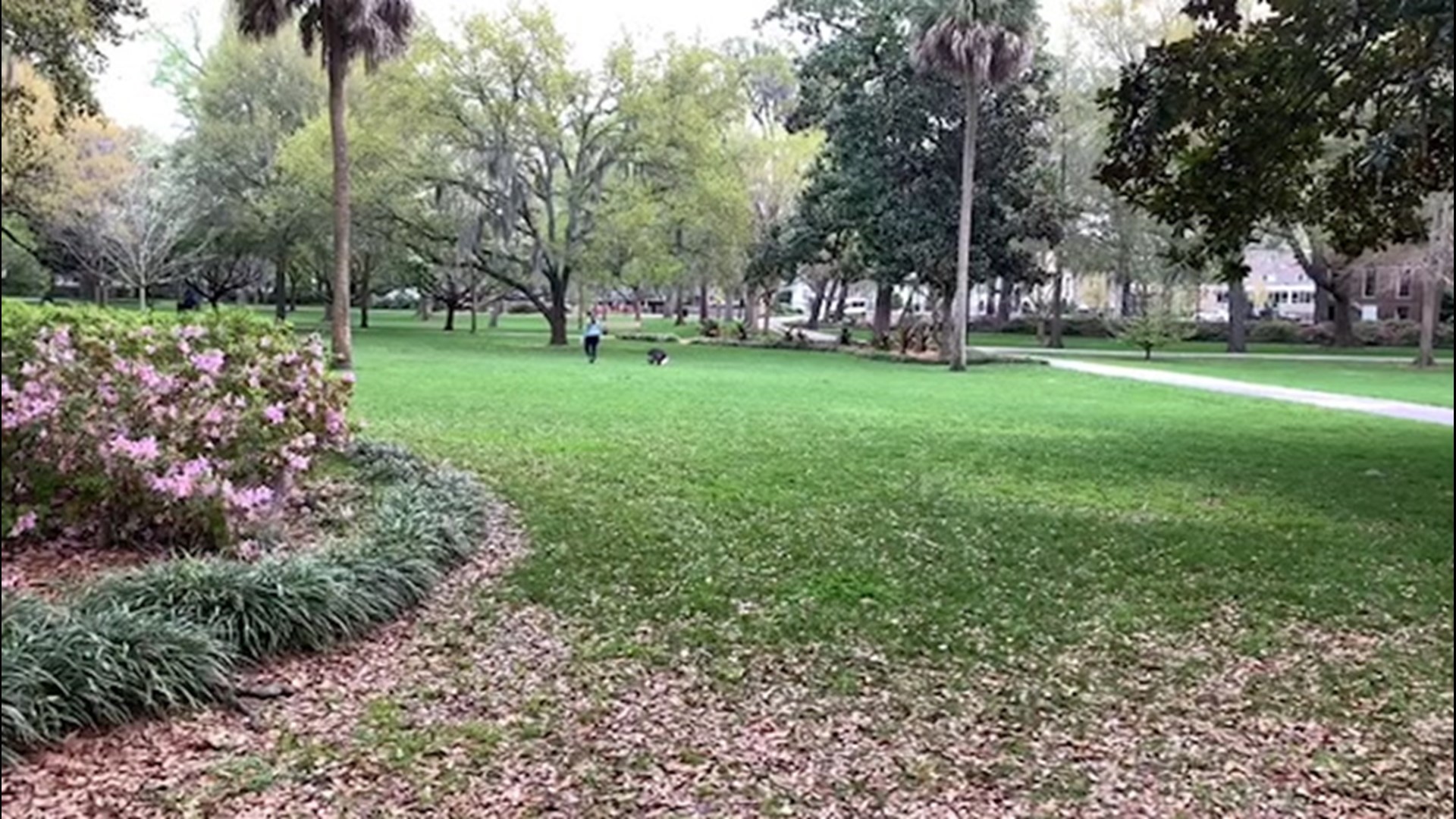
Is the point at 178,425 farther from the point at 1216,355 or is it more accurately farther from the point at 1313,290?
the point at 1313,290

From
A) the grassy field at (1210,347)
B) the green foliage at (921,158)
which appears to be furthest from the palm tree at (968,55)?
the grassy field at (1210,347)

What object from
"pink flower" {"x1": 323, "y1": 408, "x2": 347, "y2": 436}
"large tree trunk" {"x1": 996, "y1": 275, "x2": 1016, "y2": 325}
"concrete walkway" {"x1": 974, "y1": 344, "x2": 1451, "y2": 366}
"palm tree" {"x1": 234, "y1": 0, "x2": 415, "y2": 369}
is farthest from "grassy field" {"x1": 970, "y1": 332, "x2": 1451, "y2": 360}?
"pink flower" {"x1": 323, "y1": 408, "x2": 347, "y2": 436}

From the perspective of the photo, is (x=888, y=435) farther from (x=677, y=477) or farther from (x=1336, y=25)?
(x=1336, y=25)

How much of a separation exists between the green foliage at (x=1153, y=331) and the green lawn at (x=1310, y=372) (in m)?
0.57

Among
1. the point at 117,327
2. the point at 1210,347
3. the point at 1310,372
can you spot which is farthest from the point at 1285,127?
the point at 1210,347

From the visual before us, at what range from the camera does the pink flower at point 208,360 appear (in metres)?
4.67

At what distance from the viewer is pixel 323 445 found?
667 cm

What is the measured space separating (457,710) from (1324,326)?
38635 millimetres

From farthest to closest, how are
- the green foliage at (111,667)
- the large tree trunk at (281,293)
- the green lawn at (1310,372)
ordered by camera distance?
the green lawn at (1310,372) < the large tree trunk at (281,293) < the green foliage at (111,667)

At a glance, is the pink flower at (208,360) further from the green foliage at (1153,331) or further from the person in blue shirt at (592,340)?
the green foliage at (1153,331)

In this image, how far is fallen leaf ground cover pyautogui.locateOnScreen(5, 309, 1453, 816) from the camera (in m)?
3.03

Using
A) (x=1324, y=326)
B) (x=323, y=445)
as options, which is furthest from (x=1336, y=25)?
(x=1324, y=326)

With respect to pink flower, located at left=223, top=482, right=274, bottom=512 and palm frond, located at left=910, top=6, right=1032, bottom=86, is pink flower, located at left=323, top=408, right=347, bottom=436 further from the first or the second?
palm frond, located at left=910, top=6, right=1032, bottom=86

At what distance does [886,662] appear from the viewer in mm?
4098
